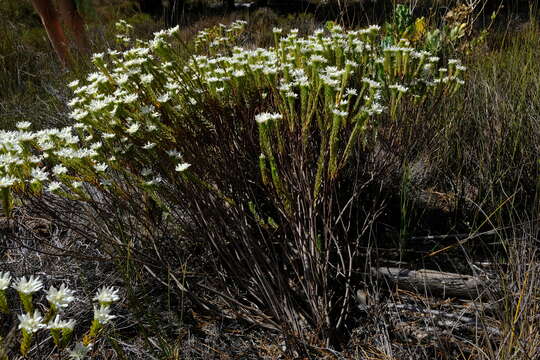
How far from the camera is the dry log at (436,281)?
1.81 meters

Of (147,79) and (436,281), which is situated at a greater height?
(147,79)

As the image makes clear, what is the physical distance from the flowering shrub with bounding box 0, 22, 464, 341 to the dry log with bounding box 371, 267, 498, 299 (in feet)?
0.74

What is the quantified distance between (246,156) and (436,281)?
103 cm

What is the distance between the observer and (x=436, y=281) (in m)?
1.85

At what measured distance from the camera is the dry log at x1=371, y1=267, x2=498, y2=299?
1.81 meters

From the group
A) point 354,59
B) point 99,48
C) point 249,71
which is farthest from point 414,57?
point 99,48

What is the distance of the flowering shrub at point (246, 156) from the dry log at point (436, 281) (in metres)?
0.22

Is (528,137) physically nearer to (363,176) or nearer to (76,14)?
(363,176)

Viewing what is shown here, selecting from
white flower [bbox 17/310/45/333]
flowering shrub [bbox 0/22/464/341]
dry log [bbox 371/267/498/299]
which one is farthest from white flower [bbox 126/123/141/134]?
dry log [bbox 371/267/498/299]

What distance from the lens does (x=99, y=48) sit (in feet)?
17.0

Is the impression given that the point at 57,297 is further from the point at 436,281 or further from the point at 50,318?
the point at 436,281

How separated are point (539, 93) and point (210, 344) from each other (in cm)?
249

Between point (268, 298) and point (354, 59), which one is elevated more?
point (354, 59)

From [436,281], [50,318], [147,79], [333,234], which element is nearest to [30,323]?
[50,318]
